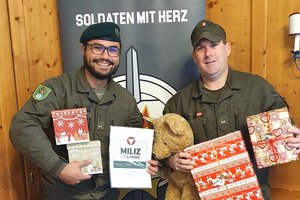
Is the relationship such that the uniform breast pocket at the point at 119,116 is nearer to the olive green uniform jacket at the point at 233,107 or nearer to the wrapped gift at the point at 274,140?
the olive green uniform jacket at the point at 233,107

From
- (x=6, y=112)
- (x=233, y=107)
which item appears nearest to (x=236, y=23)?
(x=233, y=107)

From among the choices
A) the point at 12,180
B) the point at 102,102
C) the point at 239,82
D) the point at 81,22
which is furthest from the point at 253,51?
the point at 12,180

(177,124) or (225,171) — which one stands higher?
(177,124)

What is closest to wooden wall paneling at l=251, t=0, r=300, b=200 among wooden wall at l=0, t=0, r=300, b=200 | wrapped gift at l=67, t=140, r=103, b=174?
wooden wall at l=0, t=0, r=300, b=200

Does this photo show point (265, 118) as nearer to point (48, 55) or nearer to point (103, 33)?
point (103, 33)

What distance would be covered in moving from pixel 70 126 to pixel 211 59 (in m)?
0.67

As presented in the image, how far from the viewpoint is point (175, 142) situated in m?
1.31

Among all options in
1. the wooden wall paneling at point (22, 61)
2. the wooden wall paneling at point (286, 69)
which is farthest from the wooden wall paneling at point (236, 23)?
the wooden wall paneling at point (22, 61)

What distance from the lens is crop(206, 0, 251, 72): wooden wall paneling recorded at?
1.66 m

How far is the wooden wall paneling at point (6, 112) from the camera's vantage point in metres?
1.47

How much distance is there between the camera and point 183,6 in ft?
5.56

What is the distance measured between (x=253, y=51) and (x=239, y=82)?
0.30 metres

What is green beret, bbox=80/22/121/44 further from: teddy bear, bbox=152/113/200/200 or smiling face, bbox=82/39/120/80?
teddy bear, bbox=152/113/200/200

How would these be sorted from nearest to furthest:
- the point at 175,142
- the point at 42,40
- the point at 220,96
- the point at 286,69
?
the point at 175,142, the point at 220,96, the point at 286,69, the point at 42,40
